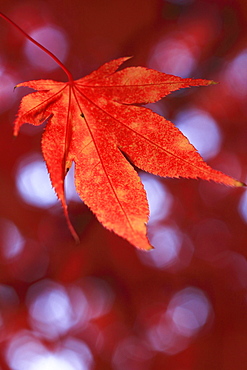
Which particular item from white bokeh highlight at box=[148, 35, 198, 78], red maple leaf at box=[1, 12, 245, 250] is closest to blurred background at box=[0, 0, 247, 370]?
white bokeh highlight at box=[148, 35, 198, 78]

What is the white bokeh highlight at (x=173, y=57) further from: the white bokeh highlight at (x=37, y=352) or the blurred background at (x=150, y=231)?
the white bokeh highlight at (x=37, y=352)

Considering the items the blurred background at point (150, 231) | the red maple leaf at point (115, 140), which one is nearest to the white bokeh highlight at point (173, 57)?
the blurred background at point (150, 231)

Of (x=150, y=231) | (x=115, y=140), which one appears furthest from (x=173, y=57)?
(x=115, y=140)

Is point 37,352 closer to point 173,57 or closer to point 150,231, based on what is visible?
point 150,231

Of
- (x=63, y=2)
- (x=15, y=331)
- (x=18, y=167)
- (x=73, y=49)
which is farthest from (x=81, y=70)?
(x=15, y=331)

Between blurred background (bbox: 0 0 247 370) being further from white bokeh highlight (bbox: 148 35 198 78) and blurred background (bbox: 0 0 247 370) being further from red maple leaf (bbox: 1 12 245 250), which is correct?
red maple leaf (bbox: 1 12 245 250)

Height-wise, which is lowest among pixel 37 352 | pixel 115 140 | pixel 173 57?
pixel 37 352
